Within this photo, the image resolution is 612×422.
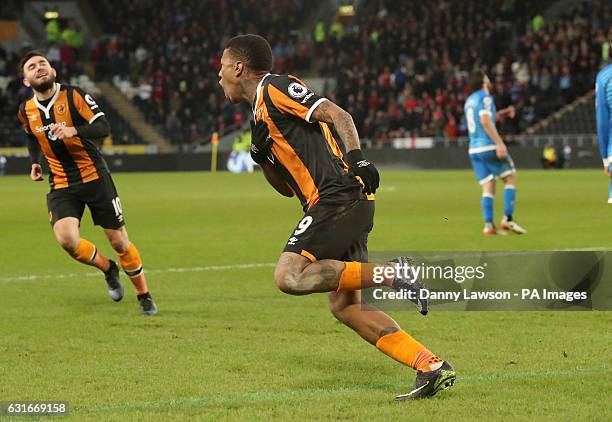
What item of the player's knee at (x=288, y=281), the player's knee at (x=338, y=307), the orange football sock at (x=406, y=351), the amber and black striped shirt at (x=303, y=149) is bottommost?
the orange football sock at (x=406, y=351)

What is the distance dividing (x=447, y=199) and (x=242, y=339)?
52.0ft

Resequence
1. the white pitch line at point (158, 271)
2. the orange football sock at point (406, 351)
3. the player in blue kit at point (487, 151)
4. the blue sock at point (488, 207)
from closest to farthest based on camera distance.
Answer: the orange football sock at point (406, 351) < the white pitch line at point (158, 271) < the blue sock at point (488, 207) < the player in blue kit at point (487, 151)

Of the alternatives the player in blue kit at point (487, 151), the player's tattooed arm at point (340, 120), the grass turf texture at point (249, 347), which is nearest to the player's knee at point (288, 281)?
the grass turf texture at point (249, 347)

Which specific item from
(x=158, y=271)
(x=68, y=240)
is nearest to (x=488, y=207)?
(x=158, y=271)

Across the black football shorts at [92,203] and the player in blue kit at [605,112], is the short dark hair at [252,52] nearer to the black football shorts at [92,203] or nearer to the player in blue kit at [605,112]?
the black football shorts at [92,203]

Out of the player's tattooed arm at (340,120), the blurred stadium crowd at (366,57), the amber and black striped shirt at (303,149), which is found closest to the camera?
the player's tattooed arm at (340,120)

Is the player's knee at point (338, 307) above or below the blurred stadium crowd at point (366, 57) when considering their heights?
above

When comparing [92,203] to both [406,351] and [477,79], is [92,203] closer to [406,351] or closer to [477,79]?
[406,351]

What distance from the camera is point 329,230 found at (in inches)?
227

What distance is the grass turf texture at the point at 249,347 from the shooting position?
18.2 feet

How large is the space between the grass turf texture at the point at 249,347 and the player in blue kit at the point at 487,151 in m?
0.79

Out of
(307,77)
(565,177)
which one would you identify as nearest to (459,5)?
(307,77)

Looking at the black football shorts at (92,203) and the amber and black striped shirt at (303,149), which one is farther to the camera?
the black football shorts at (92,203)

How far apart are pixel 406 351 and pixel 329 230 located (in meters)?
0.72
